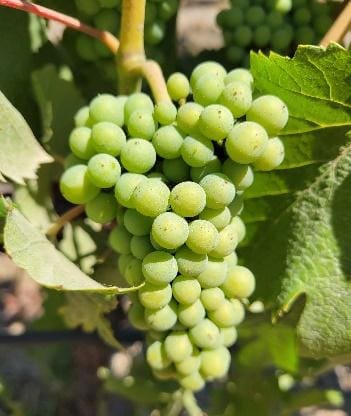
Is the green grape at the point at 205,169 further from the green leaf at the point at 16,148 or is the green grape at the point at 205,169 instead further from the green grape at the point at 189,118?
the green leaf at the point at 16,148

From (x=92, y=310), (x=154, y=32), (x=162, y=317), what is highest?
(x=154, y=32)

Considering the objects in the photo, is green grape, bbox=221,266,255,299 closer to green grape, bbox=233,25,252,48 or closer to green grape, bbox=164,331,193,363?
green grape, bbox=164,331,193,363

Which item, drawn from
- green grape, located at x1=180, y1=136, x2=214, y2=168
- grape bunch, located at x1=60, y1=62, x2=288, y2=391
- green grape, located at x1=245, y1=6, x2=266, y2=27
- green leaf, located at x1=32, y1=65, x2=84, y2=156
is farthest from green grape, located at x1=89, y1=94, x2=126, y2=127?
green grape, located at x1=245, y1=6, x2=266, y2=27

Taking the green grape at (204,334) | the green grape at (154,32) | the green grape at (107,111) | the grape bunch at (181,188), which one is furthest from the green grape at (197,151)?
the green grape at (154,32)

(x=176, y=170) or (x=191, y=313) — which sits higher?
(x=176, y=170)

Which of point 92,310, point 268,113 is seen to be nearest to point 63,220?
point 92,310

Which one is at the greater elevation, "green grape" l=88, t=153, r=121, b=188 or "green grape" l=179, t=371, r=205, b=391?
"green grape" l=88, t=153, r=121, b=188

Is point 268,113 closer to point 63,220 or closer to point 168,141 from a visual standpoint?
point 168,141

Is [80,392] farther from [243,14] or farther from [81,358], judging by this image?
[243,14]
